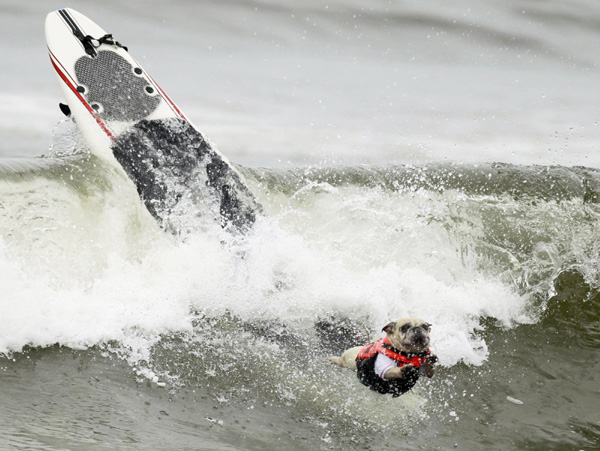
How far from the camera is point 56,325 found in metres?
4.61

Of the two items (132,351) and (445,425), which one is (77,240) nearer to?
(132,351)

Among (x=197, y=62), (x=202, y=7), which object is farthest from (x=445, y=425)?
(x=202, y=7)

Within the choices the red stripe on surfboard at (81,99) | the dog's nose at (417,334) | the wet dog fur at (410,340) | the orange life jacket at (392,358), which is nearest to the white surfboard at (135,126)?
the red stripe on surfboard at (81,99)

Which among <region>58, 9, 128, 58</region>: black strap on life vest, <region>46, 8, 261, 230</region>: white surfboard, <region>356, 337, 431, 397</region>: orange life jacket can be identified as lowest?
<region>356, 337, 431, 397</region>: orange life jacket

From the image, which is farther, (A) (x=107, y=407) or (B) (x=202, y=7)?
(B) (x=202, y=7)

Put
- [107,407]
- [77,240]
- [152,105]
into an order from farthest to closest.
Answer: [152,105], [77,240], [107,407]

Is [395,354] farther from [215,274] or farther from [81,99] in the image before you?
[81,99]

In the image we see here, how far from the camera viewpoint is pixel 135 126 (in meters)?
6.75

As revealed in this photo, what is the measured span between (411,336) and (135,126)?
426 centimetres

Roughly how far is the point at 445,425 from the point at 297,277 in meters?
1.95

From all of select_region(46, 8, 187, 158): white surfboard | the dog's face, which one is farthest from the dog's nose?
select_region(46, 8, 187, 158): white surfboard

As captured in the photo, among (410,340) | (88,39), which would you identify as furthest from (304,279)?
(88,39)

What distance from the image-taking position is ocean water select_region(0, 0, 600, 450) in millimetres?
3973

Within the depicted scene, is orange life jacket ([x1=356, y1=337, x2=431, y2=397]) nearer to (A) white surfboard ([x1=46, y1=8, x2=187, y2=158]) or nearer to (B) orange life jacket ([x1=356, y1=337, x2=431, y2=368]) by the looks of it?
(B) orange life jacket ([x1=356, y1=337, x2=431, y2=368])
